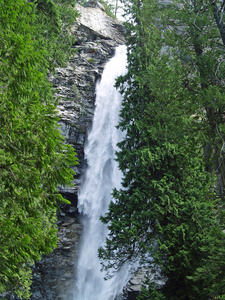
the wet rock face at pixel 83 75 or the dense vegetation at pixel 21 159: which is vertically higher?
the wet rock face at pixel 83 75

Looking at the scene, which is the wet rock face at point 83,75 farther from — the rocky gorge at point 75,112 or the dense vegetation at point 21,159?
the dense vegetation at point 21,159

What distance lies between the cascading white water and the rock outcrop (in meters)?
0.47

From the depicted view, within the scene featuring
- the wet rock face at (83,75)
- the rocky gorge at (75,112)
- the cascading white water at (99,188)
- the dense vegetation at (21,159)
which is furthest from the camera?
the wet rock face at (83,75)

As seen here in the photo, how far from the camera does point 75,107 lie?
776 inches

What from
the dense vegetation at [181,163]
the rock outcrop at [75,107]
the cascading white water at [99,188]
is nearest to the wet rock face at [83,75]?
the rock outcrop at [75,107]

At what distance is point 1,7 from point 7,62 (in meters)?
0.97

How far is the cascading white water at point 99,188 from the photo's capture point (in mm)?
14914

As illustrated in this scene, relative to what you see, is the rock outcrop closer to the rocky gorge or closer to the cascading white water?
the rocky gorge

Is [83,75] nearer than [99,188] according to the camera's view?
No

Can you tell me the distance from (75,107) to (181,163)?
472 inches

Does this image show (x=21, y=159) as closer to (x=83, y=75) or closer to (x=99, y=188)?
(x=99, y=188)

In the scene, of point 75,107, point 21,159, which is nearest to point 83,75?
point 75,107

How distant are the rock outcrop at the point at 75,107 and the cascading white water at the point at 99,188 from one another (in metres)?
0.47

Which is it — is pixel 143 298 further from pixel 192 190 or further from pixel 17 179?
pixel 17 179
